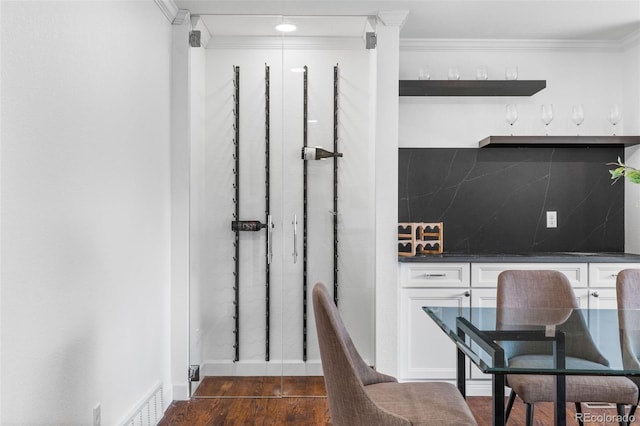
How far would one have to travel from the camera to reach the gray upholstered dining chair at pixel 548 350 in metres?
1.75

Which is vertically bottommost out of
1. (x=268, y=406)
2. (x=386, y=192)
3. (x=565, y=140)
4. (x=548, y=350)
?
(x=268, y=406)

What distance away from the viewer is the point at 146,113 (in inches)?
113

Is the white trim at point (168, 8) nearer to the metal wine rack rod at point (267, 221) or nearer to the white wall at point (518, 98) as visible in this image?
the metal wine rack rod at point (267, 221)

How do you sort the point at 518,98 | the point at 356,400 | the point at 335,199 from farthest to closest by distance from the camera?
1. the point at 518,98
2. the point at 335,199
3. the point at 356,400

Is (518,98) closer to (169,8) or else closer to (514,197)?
(514,197)

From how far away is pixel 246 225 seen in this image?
3480 millimetres

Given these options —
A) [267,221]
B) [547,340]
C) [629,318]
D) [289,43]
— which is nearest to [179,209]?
[267,221]

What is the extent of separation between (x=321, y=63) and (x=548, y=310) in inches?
81.5

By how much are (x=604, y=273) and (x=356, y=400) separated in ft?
8.23

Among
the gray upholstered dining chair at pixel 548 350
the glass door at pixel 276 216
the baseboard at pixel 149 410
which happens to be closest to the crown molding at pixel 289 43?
the glass door at pixel 276 216

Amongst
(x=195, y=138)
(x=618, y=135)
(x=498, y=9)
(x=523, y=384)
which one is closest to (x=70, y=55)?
(x=195, y=138)

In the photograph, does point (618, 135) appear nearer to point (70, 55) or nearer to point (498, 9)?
point (498, 9)

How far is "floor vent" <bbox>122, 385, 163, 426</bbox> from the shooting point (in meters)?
2.65

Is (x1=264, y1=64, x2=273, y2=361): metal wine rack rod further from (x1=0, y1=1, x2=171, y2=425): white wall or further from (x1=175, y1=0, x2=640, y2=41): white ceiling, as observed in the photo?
(x1=0, y1=1, x2=171, y2=425): white wall
